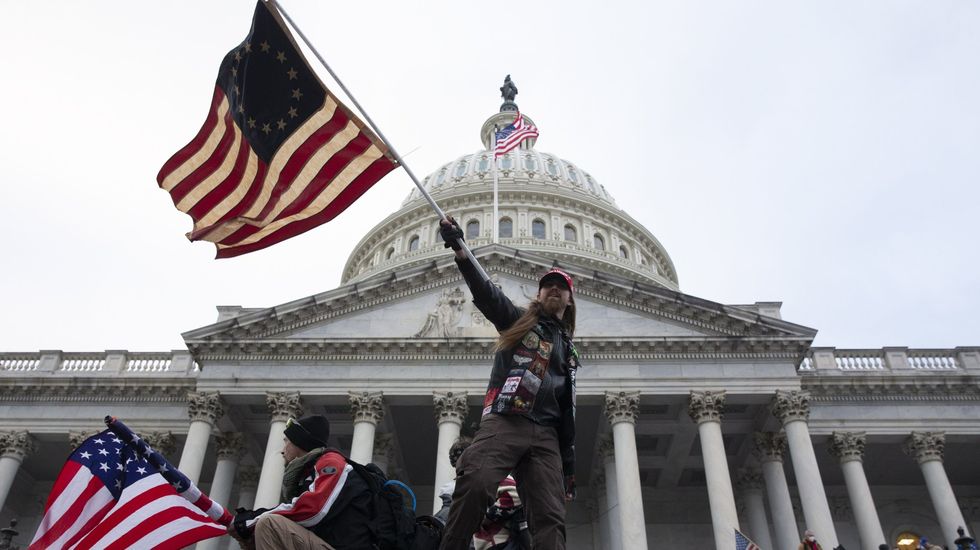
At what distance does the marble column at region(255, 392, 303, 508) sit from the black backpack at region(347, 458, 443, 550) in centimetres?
1956

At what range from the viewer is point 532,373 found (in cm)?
554

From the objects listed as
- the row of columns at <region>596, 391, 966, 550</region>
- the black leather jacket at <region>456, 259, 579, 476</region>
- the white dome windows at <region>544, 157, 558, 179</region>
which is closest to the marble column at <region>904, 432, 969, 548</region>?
the row of columns at <region>596, 391, 966, 550</region>

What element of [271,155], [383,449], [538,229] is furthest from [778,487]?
[538,229]

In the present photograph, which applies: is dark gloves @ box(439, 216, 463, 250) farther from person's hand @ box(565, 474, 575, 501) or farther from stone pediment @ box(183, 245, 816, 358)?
stone pediment @ box(183, 245, 816, 358)

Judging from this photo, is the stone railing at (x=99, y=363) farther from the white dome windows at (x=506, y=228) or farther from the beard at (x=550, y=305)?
the beard at (x=550, y=305)

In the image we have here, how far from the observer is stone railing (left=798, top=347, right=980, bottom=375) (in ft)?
103

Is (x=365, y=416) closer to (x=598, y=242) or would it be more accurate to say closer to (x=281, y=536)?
(x=281, y=536)

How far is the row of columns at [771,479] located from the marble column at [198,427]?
567 inches

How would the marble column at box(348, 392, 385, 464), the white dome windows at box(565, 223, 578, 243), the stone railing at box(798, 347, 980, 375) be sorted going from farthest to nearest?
the white dome windows at box(565, 223, 578, 243) → the stone railing at box(798, 347, 980, 375) → the marble column at box(348, 392, 385, 464)

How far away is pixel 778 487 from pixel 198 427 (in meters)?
21.4

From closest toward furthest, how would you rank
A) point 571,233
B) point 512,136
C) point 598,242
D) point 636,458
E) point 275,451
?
point 636,458 → point 275,451 → point 512,136 → point 571,233 → point 598,242

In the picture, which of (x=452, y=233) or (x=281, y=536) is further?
(x=452, y=233)

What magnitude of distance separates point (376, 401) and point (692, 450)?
14234 mm

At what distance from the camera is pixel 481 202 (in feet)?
200
